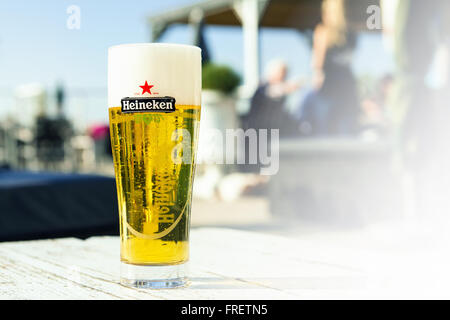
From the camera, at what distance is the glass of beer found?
0.74 meters

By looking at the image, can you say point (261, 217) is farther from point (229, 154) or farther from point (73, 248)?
point (73, 248)

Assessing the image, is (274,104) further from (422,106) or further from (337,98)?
(422,106)

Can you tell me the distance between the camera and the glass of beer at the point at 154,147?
739 millimetres

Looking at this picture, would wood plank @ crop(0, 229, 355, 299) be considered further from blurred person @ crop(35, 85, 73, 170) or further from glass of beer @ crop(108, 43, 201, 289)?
blurred person @ crop(35, 85, 73, 170)

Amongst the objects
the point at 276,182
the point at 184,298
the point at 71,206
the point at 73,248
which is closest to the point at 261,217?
the point at 276,182

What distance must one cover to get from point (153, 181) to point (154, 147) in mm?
44

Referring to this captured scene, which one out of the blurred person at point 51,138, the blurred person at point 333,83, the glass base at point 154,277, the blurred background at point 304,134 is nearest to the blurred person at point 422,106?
the blurred background at point 304,134

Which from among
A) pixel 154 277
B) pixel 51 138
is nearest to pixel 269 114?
pixel 51 138

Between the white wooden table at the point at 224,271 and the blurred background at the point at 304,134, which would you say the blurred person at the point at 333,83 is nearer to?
the blurred background at the point at 304,134

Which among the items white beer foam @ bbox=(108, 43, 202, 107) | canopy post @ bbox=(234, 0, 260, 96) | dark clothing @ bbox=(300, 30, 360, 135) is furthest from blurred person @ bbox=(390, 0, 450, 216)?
canopy post @ bbox=(234, 0, 260, 96)

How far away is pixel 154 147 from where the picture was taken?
2.46 ft

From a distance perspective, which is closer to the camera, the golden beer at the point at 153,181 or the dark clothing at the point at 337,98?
the golden beer at the point at 153,181

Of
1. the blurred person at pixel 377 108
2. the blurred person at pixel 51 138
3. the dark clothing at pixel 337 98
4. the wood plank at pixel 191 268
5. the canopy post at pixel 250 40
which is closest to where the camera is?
the wood plank at pixel 191 268
